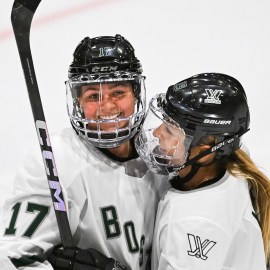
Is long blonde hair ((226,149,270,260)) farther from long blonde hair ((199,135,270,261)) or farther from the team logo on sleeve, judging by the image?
the team logo on sleeve

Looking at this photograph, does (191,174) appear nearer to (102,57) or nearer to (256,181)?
(256,181)

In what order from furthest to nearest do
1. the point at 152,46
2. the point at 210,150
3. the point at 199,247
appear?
1. the point at 152,46
2. the point at 210,150
3. the point at 199,247

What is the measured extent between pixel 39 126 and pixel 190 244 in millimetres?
572

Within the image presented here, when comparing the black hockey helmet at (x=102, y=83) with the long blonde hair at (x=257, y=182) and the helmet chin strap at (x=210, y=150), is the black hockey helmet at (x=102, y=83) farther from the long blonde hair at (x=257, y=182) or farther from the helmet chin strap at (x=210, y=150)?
the long blonde hair at (x=257, y=182)

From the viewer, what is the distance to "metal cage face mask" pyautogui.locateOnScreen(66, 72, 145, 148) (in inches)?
69.1

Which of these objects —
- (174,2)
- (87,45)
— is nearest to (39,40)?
(174,2)

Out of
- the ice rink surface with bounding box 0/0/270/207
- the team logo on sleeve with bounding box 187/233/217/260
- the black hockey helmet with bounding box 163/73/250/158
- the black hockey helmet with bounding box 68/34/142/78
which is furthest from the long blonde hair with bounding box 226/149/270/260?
the ice rink surface with bounding box 0/0/270/207

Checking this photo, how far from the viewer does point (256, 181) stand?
1814mm

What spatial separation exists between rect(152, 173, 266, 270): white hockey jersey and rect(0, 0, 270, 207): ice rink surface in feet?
3.70

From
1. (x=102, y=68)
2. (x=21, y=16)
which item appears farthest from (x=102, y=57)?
(x=21, y=16)

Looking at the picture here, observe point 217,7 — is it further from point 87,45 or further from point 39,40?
point 87,45

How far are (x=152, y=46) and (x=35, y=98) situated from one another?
5.84ft

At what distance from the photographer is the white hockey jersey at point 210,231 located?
1.59 m

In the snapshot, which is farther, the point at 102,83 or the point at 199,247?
the point at 102,83
